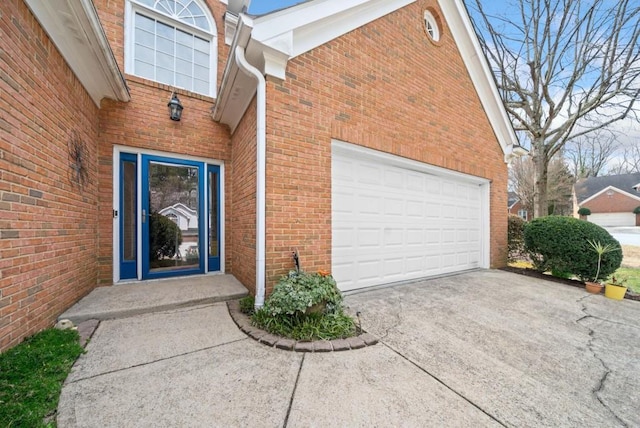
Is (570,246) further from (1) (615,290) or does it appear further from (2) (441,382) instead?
(2) (441,382)

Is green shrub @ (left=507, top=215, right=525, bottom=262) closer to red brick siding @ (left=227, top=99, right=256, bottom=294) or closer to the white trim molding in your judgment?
the white trim molding

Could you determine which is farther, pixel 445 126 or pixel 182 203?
pixel 445 126

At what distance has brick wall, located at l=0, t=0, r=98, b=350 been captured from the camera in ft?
6.96

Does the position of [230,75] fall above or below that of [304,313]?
above

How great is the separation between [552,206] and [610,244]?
22184 mm

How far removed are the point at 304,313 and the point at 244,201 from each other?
218 centimetres

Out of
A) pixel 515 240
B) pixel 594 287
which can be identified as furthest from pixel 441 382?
pixel 515 240

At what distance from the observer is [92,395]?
1.78 metres

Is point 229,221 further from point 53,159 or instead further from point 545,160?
point 545,160

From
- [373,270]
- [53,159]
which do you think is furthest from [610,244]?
[53,159]

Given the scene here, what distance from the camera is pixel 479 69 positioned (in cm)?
627

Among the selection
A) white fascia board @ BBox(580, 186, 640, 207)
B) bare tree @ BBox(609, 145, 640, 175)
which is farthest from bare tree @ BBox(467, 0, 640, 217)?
white fascia board @ BBox(580, 186, 640, 207)

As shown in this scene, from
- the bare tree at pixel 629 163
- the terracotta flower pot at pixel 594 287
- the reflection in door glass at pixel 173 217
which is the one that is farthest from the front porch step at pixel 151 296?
the bare tree at pixel 629 163

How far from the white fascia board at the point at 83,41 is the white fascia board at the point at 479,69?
21.2ft
